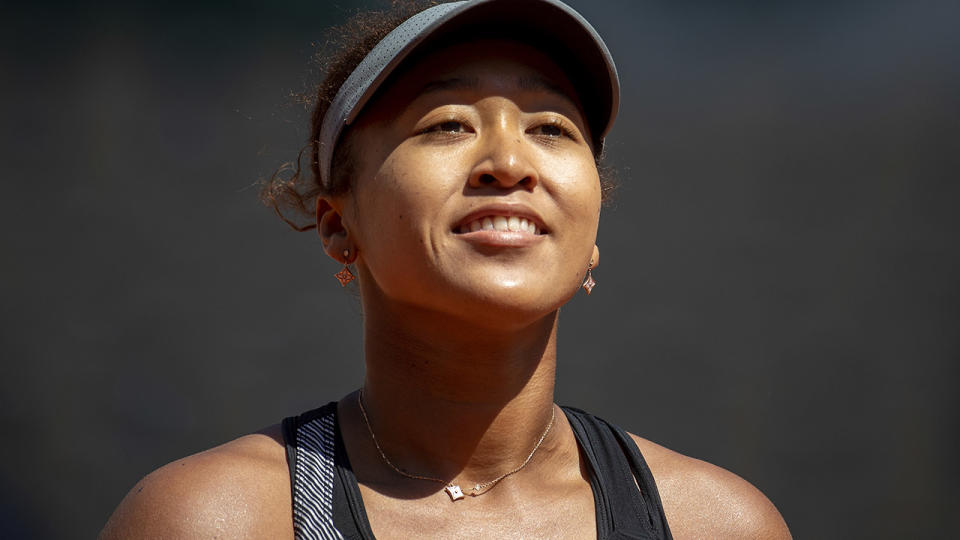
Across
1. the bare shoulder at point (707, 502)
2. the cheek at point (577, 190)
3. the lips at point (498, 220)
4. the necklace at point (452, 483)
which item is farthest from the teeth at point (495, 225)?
the bare shoulder at point (707, 502)

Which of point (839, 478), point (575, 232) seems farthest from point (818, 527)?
point (575, 232)

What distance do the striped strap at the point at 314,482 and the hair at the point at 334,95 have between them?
509 millimetres

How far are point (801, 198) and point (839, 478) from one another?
1.02m

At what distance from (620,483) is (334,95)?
1.05 m

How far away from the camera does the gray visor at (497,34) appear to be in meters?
2.03

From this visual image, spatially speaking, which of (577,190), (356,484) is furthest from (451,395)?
(577,190)

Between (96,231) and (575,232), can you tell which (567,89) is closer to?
(575,232)

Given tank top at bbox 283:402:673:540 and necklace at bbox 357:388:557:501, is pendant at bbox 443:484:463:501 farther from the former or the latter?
tank top at bbox 283:402:673:540

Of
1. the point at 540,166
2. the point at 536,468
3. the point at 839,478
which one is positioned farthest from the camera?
the point at 839,478

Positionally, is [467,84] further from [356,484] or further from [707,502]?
[707,502]

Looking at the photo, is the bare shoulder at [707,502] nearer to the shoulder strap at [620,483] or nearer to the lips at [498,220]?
the shoulder strap at [620,483]

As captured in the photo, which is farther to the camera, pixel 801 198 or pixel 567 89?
pixel 801 198

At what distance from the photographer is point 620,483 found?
2148 mm

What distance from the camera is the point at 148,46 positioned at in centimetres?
357
